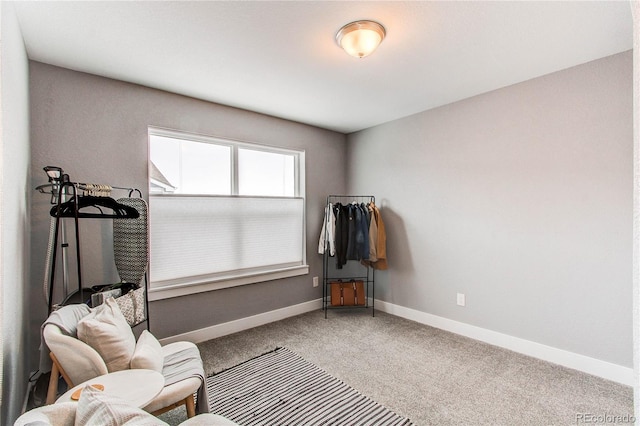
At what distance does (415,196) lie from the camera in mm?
3703

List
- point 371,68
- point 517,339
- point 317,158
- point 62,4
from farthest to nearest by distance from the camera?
point 317,158
point 517,339
point 371,68
point 62,4

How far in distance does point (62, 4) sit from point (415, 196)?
3415 mm

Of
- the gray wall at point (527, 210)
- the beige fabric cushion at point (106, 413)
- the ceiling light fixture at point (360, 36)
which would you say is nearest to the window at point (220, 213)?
the gray wall at point (527, 210)

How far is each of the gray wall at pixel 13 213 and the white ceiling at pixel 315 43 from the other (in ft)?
1.15

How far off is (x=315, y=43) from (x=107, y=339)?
7.23 feet

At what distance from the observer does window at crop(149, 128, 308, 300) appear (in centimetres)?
300

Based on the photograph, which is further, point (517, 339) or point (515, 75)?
point (517, 339)

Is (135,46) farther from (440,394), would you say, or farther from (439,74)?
(440,394)

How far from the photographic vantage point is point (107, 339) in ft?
5.28

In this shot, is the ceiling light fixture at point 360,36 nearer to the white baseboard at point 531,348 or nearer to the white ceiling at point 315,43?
the white ceiling at point 315,43

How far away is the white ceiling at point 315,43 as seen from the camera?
179 cm

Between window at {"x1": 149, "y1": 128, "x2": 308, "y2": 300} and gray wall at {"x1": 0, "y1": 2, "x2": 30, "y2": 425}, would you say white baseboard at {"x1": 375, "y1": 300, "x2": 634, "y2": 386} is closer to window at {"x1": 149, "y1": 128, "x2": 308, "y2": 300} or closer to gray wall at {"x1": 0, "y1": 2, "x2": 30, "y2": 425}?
window at {"x1": 149, "y1": 128, "x2": 308, "y2": 300}

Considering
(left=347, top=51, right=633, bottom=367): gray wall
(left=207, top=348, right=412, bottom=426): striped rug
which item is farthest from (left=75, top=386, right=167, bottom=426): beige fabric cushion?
(left=347, top=51, right=633, bottom=367): gray wall

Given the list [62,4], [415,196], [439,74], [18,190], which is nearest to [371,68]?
[439,74]
